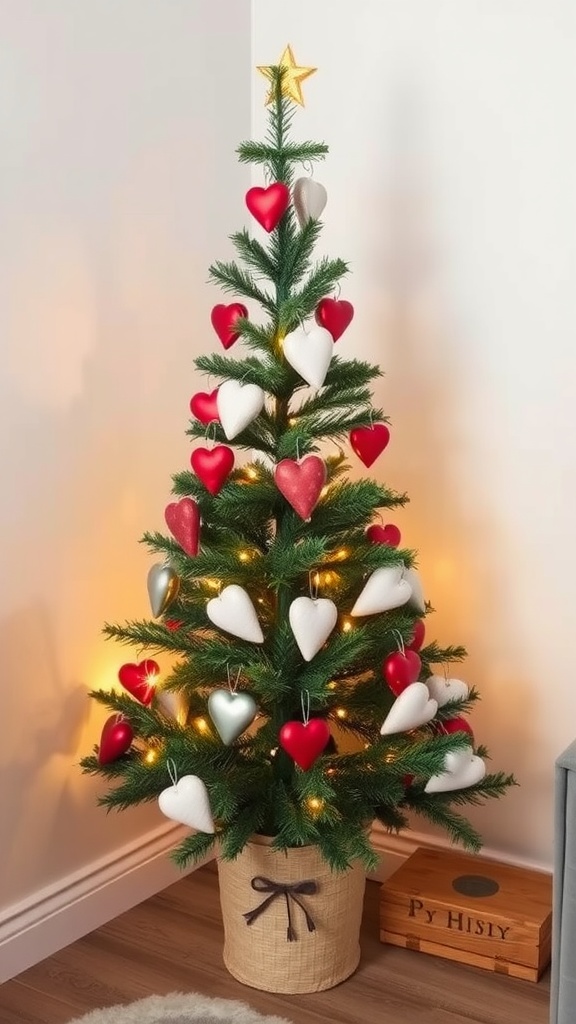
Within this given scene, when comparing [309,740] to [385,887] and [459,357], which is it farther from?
[459,357]

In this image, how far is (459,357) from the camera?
2449 mm

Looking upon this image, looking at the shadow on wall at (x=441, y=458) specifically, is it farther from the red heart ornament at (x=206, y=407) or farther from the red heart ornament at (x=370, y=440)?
the red heart ornament at (x=206, y=407)

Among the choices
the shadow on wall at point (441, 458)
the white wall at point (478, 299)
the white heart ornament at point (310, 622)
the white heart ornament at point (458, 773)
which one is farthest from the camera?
the shadow on wall at point (441, 458)

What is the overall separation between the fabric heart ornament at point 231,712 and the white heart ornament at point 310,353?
1.84 ft

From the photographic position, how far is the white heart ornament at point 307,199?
81.6 inches

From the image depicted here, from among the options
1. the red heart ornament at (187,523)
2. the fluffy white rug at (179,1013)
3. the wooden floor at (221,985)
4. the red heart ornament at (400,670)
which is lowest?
the wooden floor at (221,985)

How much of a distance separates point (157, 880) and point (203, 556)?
0.91 meters

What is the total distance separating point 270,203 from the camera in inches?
79.9

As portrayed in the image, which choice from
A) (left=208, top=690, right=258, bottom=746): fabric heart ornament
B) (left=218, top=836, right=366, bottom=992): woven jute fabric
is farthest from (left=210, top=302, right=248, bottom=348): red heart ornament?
(left=218, top=836, right=366, bottom=992): woven jute fabric

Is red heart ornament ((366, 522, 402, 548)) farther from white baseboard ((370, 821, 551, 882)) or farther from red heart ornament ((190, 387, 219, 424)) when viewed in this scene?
white baseboard ((370, 821, 551, 882))

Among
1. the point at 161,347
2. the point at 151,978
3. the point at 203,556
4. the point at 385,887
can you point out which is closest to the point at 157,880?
the point at 151,978

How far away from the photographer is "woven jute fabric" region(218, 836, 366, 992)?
2102 millimetres

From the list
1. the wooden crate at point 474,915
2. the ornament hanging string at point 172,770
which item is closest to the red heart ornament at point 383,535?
the ornament hanging string at point 172,770

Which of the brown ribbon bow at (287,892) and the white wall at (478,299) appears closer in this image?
the brown ribbon bow at (287,892)
